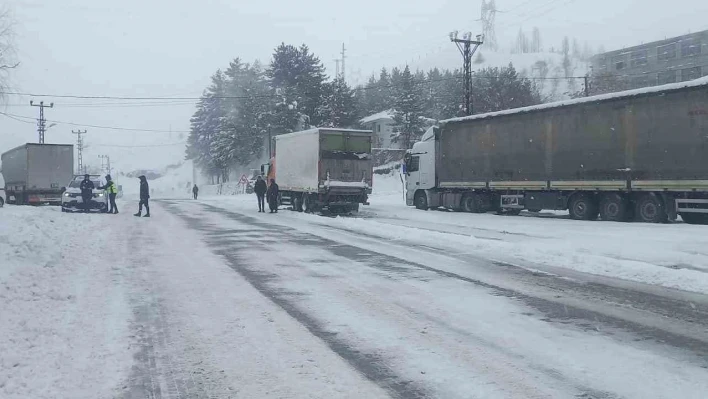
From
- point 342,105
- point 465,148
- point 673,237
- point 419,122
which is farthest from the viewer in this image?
point 419,122

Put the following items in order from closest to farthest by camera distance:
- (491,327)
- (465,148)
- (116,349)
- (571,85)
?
(116,349) → (491,327) → (465,148) → (571,85)

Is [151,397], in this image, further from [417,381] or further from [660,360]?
[660,360]

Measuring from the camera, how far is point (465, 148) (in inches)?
1084

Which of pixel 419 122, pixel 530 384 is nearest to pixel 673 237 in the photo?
pixel 530 384

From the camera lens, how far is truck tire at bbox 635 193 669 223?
64.0 ft

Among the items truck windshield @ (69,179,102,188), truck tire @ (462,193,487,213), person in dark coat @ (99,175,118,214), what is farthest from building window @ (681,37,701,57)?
truck windshield @ (69,179,102,188)

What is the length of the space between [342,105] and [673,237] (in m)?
54.1

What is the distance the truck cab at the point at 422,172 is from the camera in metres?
29.7

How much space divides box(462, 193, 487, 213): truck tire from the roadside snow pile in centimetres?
1860

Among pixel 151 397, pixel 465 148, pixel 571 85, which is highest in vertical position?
pixel 571 85

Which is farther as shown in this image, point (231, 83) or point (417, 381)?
point (231, 83)

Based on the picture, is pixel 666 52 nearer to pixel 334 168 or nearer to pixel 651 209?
pixel 651 209

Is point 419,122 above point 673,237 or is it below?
above

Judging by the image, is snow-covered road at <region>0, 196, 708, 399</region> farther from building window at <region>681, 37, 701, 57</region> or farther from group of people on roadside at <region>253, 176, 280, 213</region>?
building window at <region>681, 37, 701, 57</region>
